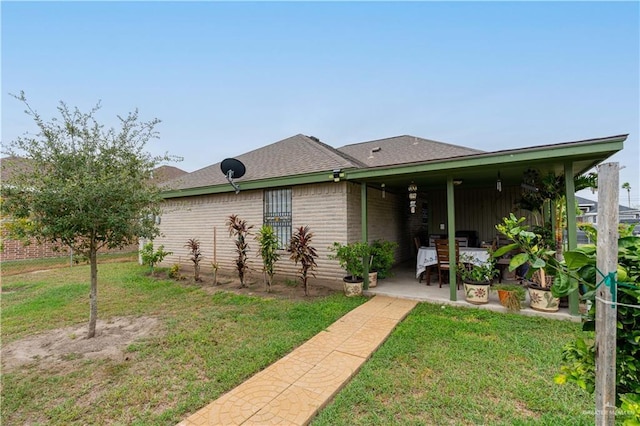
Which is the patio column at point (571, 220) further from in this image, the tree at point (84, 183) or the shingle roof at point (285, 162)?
the tree at point (84, 183)

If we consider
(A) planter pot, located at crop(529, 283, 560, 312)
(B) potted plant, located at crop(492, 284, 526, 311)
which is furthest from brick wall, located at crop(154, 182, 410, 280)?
(A) planter pot, located at crop(529, 283, 560, 312)

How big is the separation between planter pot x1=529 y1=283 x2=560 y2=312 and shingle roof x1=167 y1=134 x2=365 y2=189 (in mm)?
4167

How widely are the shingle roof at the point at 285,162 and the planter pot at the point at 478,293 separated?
3488 millimetres

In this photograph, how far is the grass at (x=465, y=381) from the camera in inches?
86.9

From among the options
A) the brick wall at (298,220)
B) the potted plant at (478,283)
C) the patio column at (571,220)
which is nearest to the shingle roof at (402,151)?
the brick wall at (298,220)

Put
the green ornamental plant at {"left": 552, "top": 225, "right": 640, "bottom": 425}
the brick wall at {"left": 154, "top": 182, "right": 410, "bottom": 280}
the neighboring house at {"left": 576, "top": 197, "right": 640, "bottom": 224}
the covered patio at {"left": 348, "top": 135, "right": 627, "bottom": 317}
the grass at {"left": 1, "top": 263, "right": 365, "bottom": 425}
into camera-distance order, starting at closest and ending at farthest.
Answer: the green ornamental plant at {"left": 552, "top": 225, "right": 640, "bottom": 425}, the grass at {"left": 1, "top": 263, "right": 365, "bottom": 425}, the covered patio at {"left": 348, "top": 135, "right": 627, "bottom": 317}, the brick wall at {"left": 154, "top": 182, "right": 410, "bottom": 280}, the neighboring house at {"left": 576, "top": 197, "right": 640, "bottom": 224}

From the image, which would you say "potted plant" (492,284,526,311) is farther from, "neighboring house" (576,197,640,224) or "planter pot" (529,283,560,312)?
"neighboring house" (576,197,640,224)

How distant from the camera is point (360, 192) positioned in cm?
→ 679

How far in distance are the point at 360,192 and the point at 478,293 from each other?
335 centimetres

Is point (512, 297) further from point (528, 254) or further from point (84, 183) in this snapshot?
point (84, 183)

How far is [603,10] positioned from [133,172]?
34.1 feet

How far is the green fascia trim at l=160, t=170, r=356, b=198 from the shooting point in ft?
20.2

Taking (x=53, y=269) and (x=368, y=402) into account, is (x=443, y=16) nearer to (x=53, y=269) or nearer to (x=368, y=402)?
(x=368, y=402)

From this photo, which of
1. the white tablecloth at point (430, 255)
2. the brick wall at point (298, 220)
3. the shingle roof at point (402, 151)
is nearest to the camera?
the white tablecloth at point (430, 255)
